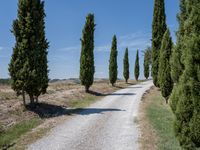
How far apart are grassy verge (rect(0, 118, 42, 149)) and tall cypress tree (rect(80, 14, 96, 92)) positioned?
776 inches

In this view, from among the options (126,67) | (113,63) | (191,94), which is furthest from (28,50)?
(126,67)

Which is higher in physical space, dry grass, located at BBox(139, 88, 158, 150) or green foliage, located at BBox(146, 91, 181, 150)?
green foliage, located at BBox(146, 91, 181, 150)

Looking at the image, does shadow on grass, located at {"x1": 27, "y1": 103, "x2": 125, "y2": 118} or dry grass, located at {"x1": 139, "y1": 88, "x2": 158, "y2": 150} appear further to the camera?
shadow on grass, located at {"x1": 27, "y1": 103, "x2": 125, "y2": 118}

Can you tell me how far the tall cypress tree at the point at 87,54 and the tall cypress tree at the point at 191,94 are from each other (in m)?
30.0

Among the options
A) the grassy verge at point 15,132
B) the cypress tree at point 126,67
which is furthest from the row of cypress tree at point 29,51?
the cypress tree at point 126,67

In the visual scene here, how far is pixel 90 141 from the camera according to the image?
43.5 feet

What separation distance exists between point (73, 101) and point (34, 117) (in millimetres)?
9068

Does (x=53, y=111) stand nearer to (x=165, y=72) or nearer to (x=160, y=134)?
(x=165, y=72)

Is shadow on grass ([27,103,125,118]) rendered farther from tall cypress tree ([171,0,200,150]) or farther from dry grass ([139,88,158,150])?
tall cypress tree ([171,0,200,150])

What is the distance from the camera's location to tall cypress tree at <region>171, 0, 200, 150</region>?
852cm

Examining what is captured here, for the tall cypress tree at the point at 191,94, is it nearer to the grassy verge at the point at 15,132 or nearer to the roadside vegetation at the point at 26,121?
the roadside vegetation at the point at 26,121

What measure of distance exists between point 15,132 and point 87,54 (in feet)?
80.2

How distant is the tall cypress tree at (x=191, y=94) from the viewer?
8.52 m

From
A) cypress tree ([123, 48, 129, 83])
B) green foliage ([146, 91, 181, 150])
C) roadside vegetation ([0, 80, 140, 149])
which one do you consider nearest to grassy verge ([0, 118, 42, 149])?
roadside vegetation ([0, 80, 140, 149])
